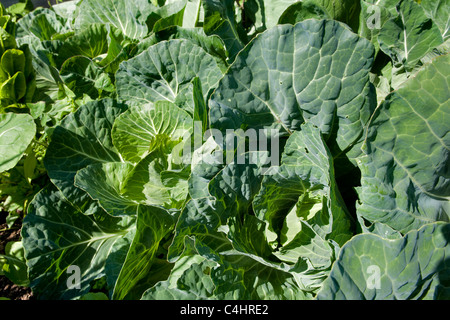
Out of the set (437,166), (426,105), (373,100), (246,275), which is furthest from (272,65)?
(246,275)

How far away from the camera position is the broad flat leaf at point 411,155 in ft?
3.46

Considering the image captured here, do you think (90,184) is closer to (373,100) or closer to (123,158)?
(123,158)

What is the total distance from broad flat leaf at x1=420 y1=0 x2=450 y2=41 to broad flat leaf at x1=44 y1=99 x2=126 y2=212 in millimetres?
1453

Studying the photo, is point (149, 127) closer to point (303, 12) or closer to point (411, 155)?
point (303, 12)

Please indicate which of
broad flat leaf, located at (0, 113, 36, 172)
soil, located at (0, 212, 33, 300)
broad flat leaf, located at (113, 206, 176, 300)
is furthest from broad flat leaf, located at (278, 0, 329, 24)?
soil, located at (0, 212, 33, 300)

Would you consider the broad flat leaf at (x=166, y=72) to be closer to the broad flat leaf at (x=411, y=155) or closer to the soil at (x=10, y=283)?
the broad flat leaf at (x=411, y=155)

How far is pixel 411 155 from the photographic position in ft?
3.69

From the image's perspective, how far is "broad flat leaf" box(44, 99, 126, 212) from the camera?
5.63 feet

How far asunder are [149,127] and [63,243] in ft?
2.16

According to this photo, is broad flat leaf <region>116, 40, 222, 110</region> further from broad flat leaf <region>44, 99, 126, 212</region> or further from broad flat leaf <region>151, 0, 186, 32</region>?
broad flat leaf <region>151, 0, 186, 32</region>

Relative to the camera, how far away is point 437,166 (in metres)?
1.11

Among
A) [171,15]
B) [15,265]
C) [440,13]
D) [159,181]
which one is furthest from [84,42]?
[440,13]

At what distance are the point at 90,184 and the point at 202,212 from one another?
0.52 m

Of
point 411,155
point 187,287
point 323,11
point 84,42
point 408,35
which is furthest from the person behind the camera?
point 84,42
